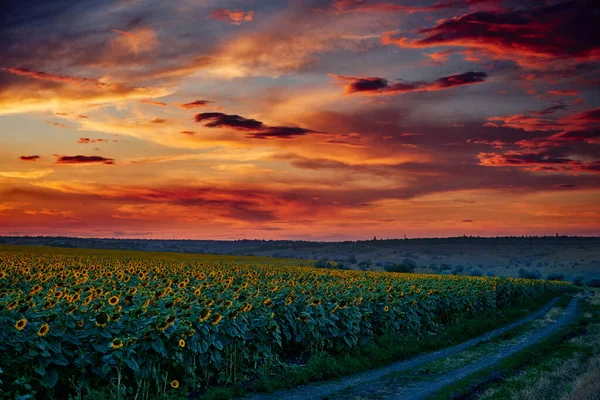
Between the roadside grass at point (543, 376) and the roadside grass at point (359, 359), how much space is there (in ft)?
9.79

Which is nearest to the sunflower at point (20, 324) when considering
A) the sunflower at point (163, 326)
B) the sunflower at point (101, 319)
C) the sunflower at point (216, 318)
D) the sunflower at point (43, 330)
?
the sunflower at point (43, 330)

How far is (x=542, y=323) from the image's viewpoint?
31.8 meters

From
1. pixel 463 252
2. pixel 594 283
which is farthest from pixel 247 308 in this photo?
pixel 463 252

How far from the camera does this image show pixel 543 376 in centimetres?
1703

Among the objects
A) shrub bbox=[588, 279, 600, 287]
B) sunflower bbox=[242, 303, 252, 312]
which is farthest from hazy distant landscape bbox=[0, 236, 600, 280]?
sunflower bbox=[242, 303, 252, 312]

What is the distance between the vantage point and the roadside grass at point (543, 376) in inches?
575

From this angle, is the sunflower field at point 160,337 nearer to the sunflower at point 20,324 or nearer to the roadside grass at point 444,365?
the sunflower at point 20,324

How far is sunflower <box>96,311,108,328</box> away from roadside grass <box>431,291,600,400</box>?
8.13 m

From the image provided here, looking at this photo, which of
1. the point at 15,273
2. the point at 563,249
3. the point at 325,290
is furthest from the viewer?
the point at 563,249

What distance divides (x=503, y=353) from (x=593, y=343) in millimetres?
5449

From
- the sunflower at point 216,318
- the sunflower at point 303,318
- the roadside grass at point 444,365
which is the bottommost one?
the roadside grass at point 444,365

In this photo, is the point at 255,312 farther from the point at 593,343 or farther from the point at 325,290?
the point at 593,343

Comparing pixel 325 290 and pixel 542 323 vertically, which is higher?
pixel 325 290

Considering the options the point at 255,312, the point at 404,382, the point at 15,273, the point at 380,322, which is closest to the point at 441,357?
the point at 380,322
